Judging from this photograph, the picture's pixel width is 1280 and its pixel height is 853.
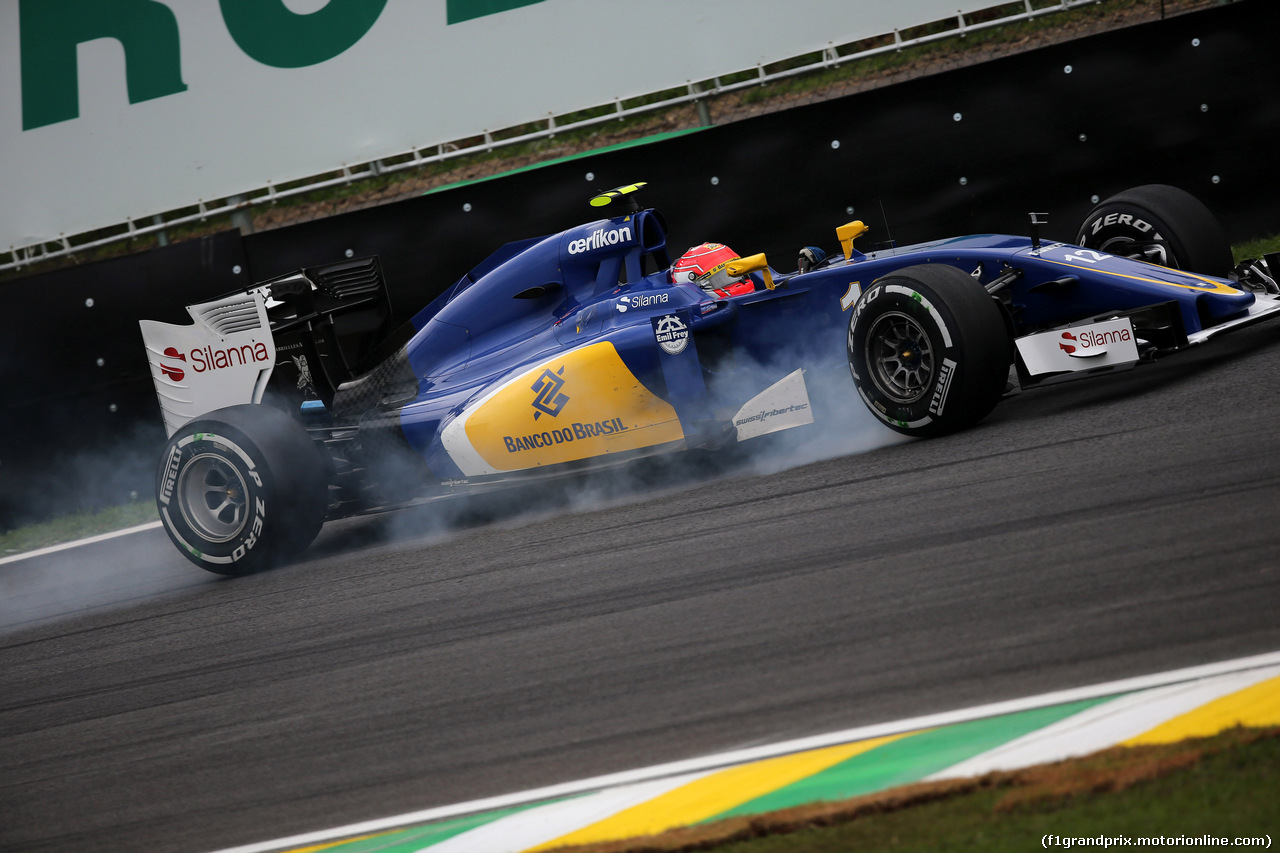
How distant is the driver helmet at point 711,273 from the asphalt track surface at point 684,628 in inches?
38.5

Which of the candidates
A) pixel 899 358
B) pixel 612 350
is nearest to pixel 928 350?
pixel 899 358

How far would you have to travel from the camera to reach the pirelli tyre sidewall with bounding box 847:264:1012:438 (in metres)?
5.04

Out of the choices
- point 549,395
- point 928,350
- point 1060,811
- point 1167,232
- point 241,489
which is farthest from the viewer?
point 241,489

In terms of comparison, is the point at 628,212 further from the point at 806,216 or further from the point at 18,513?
the point at 18,513

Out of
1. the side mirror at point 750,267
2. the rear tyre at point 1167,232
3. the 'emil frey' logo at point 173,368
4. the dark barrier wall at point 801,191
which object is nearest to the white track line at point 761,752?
the side mirror at point 750,267

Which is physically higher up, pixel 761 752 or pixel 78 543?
pixel 78 543

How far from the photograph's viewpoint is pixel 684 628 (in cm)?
413

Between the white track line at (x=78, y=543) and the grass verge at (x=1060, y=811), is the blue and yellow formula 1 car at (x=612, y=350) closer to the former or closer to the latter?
the white track line at (x=78, y=543)

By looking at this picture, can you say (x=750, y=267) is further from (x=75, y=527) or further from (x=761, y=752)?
(x=75, y=527)

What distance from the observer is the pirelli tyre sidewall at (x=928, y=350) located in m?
5.04

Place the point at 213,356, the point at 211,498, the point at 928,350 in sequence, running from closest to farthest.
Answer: the point at 928,350, the point at 211,498, the point at 213,356

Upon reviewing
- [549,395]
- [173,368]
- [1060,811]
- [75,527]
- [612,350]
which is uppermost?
[173,368]

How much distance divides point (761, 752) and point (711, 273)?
11.9ft

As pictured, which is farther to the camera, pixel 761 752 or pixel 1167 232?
pixel 1167 232
